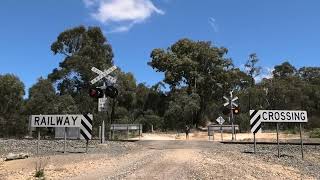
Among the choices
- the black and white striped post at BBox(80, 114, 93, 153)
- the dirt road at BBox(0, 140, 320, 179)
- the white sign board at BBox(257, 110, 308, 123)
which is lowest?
the dirt road at BBox(0, 140, 320, 179)

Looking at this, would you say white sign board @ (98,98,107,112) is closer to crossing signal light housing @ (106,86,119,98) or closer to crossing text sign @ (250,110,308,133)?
crossing signal light housing @ (106,86,119,98)

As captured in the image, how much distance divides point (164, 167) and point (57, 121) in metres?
7.73

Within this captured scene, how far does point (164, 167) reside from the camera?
51.4 feet

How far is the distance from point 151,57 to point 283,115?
59.4 meters

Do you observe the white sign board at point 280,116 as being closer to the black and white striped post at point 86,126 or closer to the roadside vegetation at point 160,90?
the black and white striped post at point 86,126

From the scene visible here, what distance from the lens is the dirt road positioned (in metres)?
14.5

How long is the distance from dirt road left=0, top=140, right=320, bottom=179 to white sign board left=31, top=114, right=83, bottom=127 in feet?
7.88

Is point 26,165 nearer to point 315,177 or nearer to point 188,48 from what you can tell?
point 315,177

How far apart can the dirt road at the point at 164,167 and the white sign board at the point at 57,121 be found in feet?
7.88

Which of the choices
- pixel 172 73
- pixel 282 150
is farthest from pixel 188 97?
pixel 282 150

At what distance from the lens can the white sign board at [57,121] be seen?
21844 millimetres

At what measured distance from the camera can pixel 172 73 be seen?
78.3 m

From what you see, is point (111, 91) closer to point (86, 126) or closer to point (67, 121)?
point (86, 126)

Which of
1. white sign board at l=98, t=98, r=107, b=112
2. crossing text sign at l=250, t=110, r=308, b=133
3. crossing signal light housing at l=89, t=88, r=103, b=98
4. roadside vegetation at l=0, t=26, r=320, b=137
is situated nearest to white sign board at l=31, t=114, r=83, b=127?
crossing signal light housing at l=89, t=88, r=103, b=98
